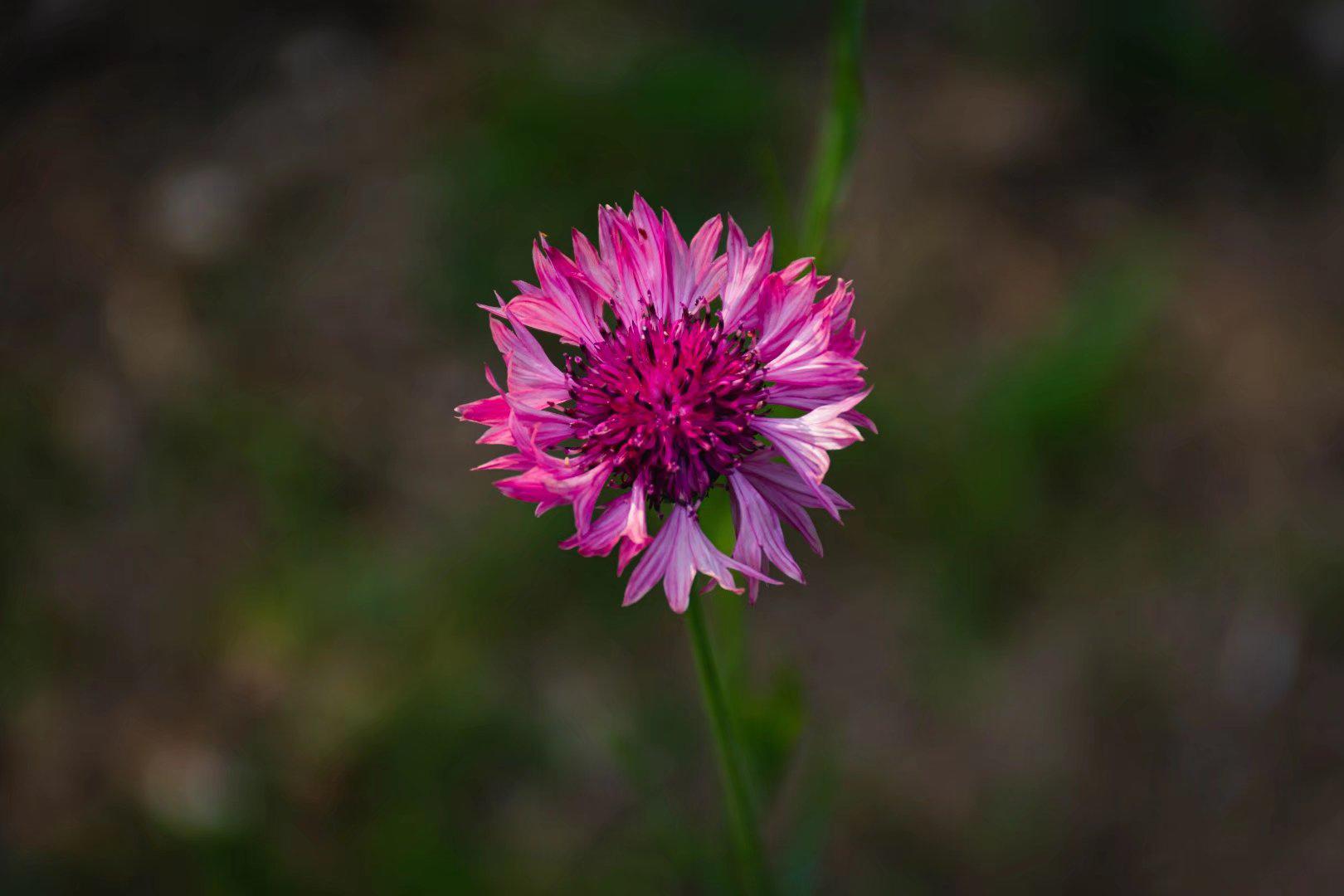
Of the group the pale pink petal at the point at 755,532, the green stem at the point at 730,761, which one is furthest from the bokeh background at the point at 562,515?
the pale pink petal at the point at 755,532

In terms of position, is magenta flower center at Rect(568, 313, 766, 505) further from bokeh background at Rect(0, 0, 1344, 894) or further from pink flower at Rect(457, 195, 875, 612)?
bokeh background at Rect(0, 0, 1344, 894)

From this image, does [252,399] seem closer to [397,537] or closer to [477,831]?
[397,537]

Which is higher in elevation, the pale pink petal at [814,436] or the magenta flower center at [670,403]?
the magenta flower center at [670,403]

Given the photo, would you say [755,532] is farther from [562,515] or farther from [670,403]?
[562,515]

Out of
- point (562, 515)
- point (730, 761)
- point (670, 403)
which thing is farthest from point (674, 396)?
point (562, 515)

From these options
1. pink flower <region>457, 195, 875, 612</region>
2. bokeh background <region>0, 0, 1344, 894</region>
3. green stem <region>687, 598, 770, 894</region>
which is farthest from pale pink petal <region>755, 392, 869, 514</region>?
bokeh background <region>0, 0, 1344, 894</region>

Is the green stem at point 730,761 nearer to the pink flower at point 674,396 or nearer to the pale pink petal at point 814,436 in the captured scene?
the pink flower at point 674,396
